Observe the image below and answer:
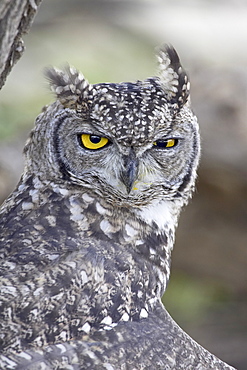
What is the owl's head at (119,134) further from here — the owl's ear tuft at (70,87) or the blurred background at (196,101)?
the blurred background at (196,101)

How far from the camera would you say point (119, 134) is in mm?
3293

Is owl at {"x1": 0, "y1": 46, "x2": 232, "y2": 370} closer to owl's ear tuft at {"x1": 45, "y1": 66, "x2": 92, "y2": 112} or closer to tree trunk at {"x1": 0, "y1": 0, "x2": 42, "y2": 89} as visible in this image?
owl's ear tuft at {"x1": 45, "y1": 66, "x2": 92, "y2": 112}

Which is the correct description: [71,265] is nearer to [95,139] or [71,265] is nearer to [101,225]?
[101,225]

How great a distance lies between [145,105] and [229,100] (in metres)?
2.73

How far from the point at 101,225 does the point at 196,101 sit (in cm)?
284

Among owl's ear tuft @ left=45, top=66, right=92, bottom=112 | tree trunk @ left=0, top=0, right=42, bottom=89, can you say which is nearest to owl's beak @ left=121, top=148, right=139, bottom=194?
owl's ear tuft @ left=45, top=66, right=92, bottom=112

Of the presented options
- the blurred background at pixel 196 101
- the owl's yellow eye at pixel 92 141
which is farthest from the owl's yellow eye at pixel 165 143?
the blurred background at pixel 196 101

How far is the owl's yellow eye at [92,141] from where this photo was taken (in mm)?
3328

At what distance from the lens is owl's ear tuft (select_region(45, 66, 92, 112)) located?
3.26 m

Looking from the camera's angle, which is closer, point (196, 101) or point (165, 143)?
point (165, 143)

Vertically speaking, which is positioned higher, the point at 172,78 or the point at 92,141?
the point at 172,78

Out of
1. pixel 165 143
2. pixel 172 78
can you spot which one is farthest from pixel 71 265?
pixel 172 78

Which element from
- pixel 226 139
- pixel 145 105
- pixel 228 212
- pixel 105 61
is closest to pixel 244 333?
pixel 228 212

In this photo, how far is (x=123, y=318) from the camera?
3.08 m
